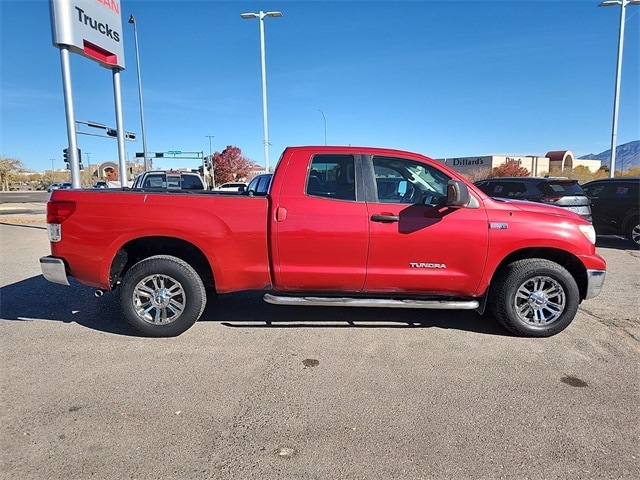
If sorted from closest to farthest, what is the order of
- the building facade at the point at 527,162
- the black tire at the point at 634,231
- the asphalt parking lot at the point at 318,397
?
the asphalt parking lot at the point at 318,397 → the black tire at the point at 634,231 → the building facade at the point at 527,162

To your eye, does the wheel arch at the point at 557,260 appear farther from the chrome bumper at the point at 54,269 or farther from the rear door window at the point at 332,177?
the chrome bumper at the point at 54,269

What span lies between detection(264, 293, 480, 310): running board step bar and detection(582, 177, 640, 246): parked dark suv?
809cm

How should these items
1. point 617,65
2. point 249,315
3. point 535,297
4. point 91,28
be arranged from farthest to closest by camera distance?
point 617,65, point 91,28, point 249,315, point 535,297

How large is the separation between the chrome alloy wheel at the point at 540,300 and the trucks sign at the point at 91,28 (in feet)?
33.7

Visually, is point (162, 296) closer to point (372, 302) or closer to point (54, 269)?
point (54, 269)

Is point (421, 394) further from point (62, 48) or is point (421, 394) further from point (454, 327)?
point (62, 48)

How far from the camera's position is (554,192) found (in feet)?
29.3

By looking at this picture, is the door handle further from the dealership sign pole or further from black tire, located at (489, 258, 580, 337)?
the dealership sign pole

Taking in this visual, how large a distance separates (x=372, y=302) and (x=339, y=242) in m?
0.69

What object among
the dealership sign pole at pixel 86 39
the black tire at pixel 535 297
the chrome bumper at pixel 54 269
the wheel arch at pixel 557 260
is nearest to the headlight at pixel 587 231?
the wheel arch at pixel 557 260

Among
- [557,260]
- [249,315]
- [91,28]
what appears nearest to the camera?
[557,260]

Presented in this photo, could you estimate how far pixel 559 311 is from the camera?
417cm

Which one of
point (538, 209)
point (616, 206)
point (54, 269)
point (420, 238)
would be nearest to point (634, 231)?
point (616, 206)

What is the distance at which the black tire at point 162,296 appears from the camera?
4.06 m
